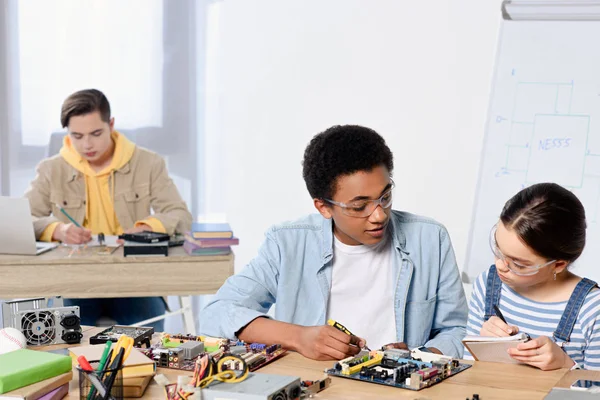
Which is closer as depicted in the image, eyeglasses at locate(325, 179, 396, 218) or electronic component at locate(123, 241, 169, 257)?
eyeglasses at locate(325, 179, 396, 218)

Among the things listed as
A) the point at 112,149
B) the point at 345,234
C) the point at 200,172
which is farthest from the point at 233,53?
the point at 345,234

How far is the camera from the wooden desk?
3078 millimetres

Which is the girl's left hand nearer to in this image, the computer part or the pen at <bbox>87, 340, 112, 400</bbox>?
the pen at <bbox>87, 340, 112, 400</bbox>

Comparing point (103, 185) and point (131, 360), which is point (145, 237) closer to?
point (103, 185)

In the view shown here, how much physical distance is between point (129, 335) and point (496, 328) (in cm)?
82

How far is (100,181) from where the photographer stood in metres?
3.62

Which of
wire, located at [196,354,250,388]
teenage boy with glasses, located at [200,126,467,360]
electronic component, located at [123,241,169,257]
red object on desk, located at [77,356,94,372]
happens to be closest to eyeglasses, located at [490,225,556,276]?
teenage boy with glasses, located at [200,126,467,360]

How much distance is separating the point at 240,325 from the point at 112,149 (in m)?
1.93

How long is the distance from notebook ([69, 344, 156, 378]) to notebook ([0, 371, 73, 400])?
63 mm

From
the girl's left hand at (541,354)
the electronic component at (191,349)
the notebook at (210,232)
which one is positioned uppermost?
the girl's left hand at (541,354)

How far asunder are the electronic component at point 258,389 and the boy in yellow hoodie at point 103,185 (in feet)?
6.81

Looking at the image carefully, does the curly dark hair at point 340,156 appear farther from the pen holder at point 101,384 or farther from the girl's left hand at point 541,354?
the pen holder at point 101,384

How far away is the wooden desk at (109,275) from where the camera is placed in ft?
10.1

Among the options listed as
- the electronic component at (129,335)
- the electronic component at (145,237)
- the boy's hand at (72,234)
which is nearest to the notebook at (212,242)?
the electronic component at (145,237)
